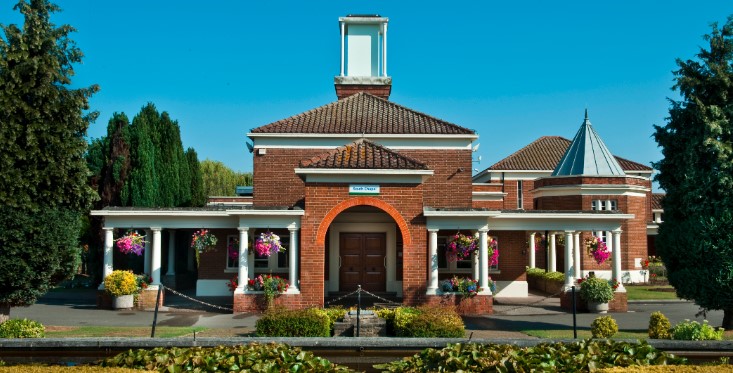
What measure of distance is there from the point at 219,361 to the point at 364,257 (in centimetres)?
1477

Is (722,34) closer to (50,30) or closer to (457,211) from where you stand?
(457,211)

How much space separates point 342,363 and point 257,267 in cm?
1379

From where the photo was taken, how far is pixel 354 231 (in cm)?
2423

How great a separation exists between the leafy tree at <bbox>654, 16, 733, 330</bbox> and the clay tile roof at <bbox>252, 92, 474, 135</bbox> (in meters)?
9.87

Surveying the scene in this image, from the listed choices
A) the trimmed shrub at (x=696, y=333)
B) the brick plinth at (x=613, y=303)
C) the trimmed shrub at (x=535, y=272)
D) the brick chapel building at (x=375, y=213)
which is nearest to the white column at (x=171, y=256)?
the brick chapel building at (x=375, y=213)

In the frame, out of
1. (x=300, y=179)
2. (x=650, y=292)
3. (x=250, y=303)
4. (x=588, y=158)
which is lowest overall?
(x=650, y=292)

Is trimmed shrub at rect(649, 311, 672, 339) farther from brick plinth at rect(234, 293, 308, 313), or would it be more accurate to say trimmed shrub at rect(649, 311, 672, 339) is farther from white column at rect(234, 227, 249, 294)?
white column at rect(234, 227, 249, 294)

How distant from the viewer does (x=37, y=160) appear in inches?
597

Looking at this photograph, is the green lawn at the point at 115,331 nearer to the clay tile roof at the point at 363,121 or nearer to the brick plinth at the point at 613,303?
the clay tile roof at the point at 363,121

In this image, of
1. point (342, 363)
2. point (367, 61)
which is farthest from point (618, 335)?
point (367, 61)

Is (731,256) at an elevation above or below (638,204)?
below

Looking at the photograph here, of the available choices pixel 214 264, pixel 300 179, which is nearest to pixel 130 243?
pixel 214 264

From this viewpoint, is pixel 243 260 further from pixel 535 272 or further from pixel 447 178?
pixel 535 272

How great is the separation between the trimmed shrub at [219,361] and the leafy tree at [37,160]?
6315mm
